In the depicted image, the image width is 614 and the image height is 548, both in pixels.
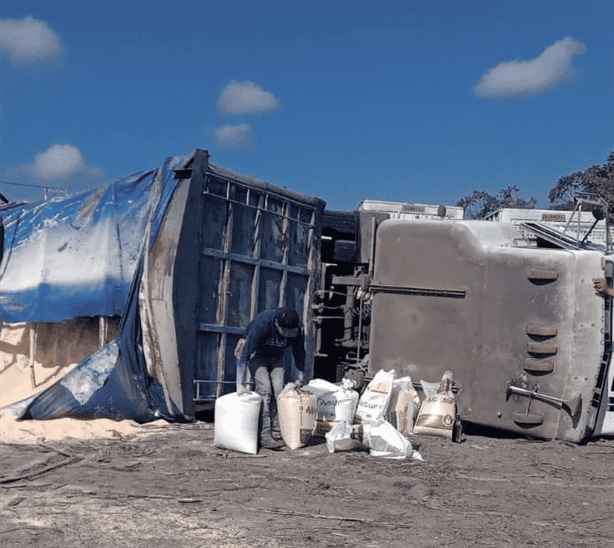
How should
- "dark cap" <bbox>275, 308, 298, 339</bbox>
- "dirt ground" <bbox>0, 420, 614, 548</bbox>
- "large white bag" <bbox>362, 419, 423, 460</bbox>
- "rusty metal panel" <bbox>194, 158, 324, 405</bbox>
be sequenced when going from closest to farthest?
"dirt ground" <bbox>0, 420, 614, 548</bbox>
"large white bag" <bbox>362, 419, 423, 460</bbox>
"dark cap" <bbox>275, 308, 298, 339</bbox>
"rusty metal panel" <bbox>194, 158, 324, 405</bbox>

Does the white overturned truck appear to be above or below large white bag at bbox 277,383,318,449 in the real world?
above

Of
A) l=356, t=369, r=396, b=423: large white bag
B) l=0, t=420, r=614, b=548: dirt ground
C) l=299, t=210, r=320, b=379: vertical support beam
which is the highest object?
l=299, t=210, r=320, b=379: vertical support beam

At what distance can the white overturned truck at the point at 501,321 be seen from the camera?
24.6 feet

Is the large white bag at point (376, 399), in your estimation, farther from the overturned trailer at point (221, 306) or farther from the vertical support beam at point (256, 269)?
the vertical support beam at point (256, 269)

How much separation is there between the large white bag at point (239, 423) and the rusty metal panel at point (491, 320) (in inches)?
96.1

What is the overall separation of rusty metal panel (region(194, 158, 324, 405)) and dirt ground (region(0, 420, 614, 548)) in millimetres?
1228

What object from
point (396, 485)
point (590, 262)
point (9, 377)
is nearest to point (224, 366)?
point (9, 377)

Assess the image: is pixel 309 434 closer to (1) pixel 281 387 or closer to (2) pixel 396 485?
(1) pixel 281 387

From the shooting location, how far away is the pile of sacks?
636cm

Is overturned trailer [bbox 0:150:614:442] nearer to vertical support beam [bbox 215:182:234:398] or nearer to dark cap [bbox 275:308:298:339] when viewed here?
vertical support beam [bbox 215:182:234:398]

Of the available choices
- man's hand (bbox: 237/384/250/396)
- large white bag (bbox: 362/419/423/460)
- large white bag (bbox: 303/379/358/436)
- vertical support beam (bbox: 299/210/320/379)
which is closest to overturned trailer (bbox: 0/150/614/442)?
vertical support beam (bbox: 299/210/320/379)

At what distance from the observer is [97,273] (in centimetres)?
754

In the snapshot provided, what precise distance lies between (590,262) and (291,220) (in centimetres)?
358

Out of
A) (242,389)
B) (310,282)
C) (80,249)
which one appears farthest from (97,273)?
(310,282)
